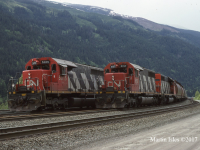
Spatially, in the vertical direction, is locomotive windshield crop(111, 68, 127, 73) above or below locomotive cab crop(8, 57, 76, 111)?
above

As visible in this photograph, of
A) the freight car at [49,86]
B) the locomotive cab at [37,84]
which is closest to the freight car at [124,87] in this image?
the freight car at [49,86]

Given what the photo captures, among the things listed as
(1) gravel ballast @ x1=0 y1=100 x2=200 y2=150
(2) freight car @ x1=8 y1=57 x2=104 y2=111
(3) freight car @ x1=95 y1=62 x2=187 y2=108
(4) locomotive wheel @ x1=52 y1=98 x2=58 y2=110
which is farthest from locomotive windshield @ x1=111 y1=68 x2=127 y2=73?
(1) gravel ballast @ x1=0 y1=100 x2=200 y2=150

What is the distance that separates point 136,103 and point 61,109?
697 centimetres

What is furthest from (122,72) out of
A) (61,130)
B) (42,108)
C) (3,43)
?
(3,43)

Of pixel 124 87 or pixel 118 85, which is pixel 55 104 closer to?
pixel 118 85

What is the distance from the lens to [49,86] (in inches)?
751

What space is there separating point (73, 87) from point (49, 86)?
3.00m

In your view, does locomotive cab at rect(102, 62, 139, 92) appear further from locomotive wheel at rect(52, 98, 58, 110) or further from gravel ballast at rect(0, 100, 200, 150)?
gravel ballast at rect(0, 100, 200, 150)

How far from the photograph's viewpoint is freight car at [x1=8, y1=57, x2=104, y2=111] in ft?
58.1

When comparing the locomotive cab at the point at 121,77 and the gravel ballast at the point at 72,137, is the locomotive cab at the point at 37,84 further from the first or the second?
the gravel ballast at the point at 72,137

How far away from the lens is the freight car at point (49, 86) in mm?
17703

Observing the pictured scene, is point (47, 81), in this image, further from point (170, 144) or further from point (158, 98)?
point (158, 98)

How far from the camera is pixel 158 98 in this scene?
101 ft

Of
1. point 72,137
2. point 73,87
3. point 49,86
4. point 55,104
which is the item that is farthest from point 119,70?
point 72,137
